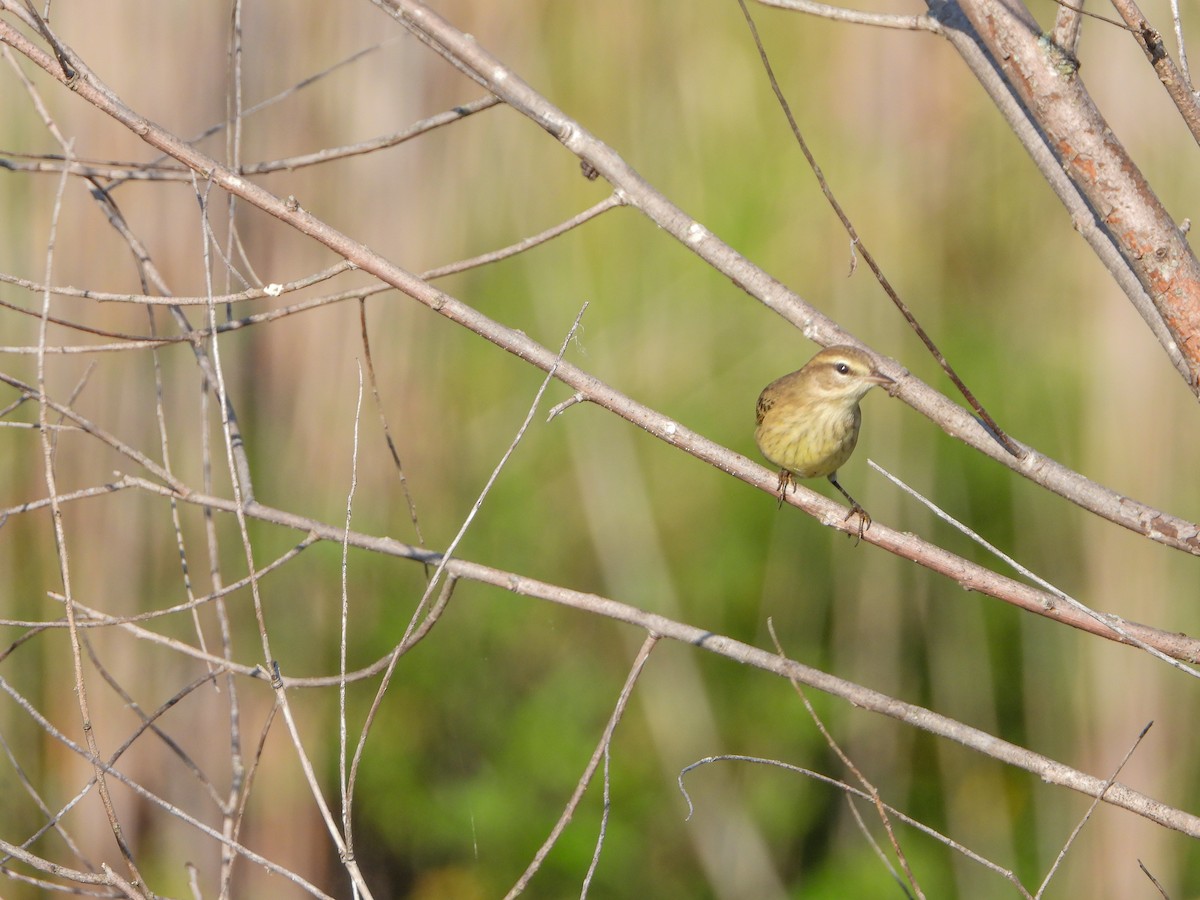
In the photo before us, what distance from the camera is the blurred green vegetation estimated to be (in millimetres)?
3555

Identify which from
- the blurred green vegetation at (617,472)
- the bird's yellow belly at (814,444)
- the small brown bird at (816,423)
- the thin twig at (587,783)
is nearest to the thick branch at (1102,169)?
the thin twig at (587,783)

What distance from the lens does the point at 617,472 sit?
5.05 metres

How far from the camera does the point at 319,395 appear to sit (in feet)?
12.7

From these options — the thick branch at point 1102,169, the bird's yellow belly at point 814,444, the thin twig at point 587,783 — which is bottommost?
the thin twig at point 587,783

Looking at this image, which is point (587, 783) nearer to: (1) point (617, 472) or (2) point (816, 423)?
(2) point (816, 423)

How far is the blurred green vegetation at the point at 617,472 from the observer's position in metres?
3.55

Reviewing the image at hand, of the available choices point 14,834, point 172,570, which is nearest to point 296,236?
point 172,570

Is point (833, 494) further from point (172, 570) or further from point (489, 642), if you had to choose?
point (172, 570)

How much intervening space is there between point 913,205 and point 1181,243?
324 centimetres

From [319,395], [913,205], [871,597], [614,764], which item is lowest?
[614,764]

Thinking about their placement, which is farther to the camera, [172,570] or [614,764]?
[614,764]

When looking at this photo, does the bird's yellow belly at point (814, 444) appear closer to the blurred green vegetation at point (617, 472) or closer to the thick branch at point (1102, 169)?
the blurred green vegetation at point (617, 472)

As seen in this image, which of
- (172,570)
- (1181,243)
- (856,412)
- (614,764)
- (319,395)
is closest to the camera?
(1181,243)

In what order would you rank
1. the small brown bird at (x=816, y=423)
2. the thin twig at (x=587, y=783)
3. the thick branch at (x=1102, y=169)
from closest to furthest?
1. the thin twig at (x=587, y=783)
2. the thick branch at (x=1102, y=169)
3. the small brown bird at (x=816, y=423)
